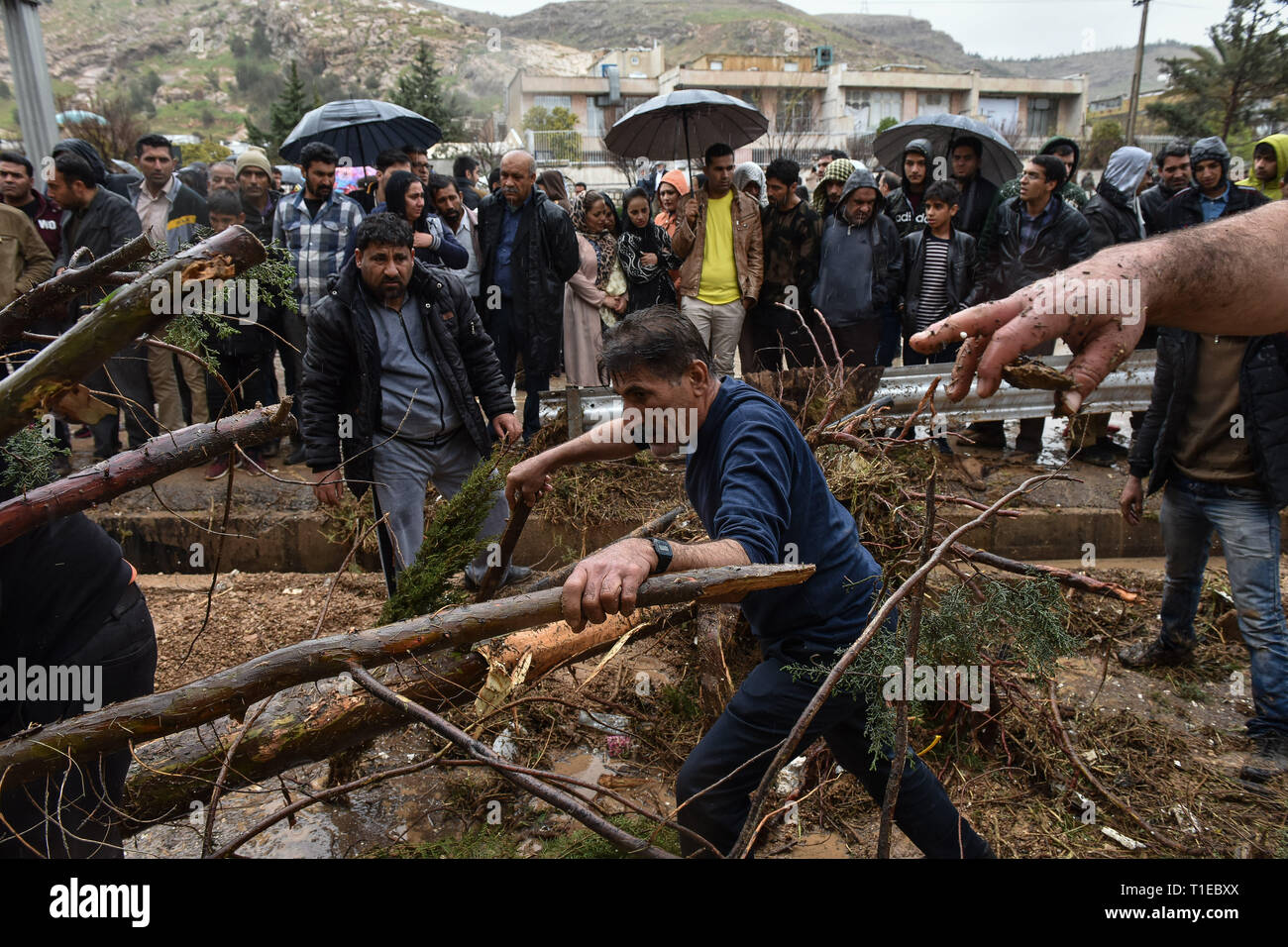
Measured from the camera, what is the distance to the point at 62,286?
2018mm

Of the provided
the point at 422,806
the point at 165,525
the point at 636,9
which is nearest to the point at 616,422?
the point at 422,806

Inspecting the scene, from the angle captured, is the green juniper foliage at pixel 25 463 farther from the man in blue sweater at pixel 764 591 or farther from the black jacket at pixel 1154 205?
the black jacket at pixel 1154 205

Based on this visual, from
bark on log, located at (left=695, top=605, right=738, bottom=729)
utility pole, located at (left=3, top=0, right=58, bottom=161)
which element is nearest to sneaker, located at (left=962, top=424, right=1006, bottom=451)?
bark on log, located at (left=695, top=605, right=738, bottom=729)

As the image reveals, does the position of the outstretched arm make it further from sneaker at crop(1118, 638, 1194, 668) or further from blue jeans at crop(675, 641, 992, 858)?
sneaker at crop(1118, 638, 1194, 668)

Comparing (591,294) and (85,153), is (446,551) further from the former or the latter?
(85,153)

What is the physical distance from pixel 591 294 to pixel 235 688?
527cm

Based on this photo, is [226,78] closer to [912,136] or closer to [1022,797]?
[912,136]

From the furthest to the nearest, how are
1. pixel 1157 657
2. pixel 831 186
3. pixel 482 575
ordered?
pixel 831 186, pixel 482 575, pixel 1157 657

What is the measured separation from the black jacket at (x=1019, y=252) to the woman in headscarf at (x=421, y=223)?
4.04 metres

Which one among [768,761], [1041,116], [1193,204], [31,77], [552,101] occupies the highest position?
[1041,116]

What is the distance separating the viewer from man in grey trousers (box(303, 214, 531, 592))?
4113 mm

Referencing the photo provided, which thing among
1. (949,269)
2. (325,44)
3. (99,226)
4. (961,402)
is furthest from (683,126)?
(325,44)

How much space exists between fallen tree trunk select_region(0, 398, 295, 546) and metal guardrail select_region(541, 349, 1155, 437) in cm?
359
